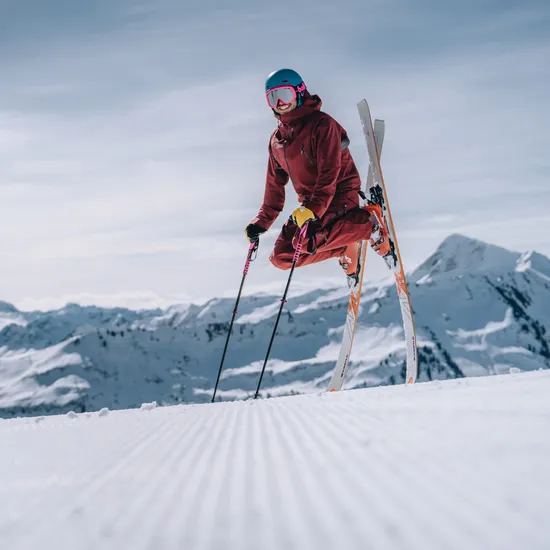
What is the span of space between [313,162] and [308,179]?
0.31 meters

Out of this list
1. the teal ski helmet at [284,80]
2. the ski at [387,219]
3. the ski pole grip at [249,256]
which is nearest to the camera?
the teal ski helmet at [284,80]

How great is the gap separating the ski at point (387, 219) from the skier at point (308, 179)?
1.20 meters

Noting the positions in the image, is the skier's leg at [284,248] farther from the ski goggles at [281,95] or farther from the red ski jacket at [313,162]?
the ski goggles at [281,95]

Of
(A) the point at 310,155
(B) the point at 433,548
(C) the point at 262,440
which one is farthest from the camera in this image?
(A) the point at 310,155

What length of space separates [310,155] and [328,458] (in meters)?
5.80

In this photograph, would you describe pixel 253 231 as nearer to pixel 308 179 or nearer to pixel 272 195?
pixel 272 195

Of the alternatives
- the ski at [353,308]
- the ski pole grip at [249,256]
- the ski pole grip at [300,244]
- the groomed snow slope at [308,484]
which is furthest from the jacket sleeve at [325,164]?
the groomed snow slope at [308,484]

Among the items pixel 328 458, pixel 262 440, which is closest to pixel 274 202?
pixel 262 440

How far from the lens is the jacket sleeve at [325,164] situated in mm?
7781

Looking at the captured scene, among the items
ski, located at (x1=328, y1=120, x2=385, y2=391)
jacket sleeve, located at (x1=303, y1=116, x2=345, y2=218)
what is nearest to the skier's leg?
jacket sleeve, located at (x1=303, y1=116, x2=345, y2=218)

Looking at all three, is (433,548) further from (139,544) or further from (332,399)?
(332,399)

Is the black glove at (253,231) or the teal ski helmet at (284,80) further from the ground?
the teal ski helmet at (284,80)

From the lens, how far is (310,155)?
8.06m

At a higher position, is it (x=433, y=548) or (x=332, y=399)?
(x=332, y=399)
